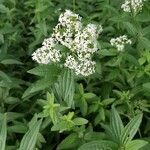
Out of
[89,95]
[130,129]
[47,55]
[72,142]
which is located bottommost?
[72,142]

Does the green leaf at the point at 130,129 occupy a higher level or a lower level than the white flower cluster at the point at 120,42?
lower

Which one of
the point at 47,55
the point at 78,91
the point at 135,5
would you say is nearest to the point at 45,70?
the point at 47,55

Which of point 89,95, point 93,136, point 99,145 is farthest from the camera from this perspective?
point 89,95

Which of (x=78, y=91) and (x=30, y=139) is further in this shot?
(x=78, y=91)

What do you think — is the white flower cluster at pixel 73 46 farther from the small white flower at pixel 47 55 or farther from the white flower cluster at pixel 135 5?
the white flower cluster at pixel 135 5

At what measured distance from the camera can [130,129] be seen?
8.26 feet

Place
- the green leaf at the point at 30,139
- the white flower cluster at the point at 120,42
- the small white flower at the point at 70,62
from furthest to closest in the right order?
the white flower cluster at the point at 120,42 < the small white flower at the point at 70,62 < the green leaf at the point at 30,139

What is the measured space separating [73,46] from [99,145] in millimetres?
847

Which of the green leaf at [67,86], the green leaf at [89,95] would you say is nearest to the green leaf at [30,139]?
the green leaf at [67,86]

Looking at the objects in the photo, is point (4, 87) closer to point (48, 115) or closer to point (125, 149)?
point (48, 115)

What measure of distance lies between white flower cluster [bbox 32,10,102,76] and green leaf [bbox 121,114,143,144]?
0.65 m

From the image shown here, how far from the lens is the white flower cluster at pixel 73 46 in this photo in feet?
9.83

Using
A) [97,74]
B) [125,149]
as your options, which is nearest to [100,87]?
[97,74]

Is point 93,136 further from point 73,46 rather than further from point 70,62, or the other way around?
point 73,46
